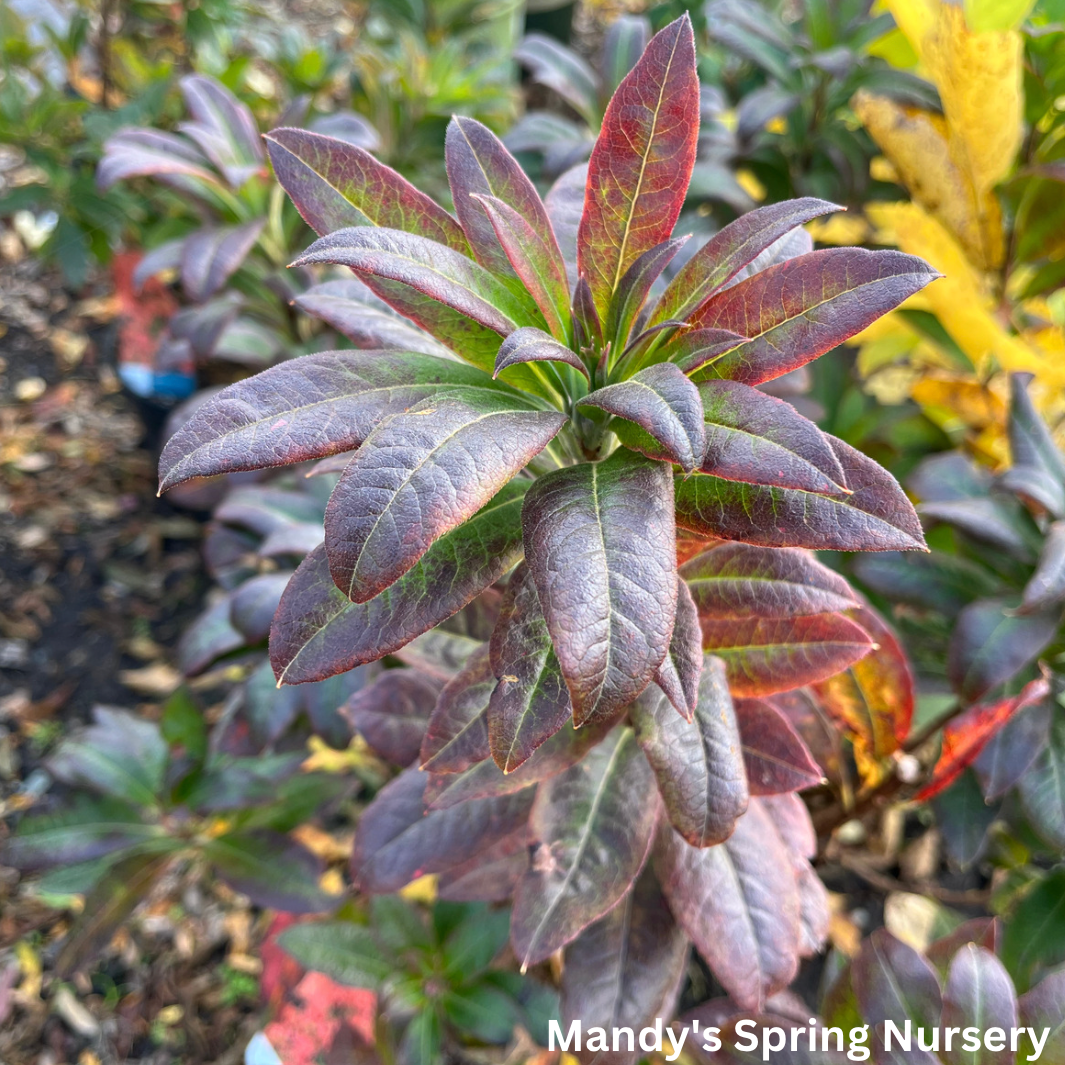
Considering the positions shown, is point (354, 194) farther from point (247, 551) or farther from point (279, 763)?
point (279, 763)

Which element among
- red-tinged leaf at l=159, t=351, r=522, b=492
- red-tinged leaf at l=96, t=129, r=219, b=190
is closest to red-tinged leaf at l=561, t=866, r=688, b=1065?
red-tinged leaf at l=159, t=351, r=522, b=492

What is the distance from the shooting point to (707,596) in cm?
81

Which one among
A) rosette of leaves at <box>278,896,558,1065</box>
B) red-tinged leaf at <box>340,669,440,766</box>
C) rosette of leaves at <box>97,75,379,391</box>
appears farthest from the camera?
rosette of leaves at <box>97,75,379,391</box>

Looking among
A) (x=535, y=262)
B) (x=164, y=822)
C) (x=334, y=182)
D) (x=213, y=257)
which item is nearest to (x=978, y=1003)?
(x=535, y=262)

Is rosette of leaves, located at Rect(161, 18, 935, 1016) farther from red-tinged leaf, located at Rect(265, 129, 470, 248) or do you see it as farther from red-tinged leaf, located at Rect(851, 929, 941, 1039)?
red-tinged leaf, located at Rect(851, 929, 941, 1039)

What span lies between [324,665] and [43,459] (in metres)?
2.32

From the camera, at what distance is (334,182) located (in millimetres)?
700

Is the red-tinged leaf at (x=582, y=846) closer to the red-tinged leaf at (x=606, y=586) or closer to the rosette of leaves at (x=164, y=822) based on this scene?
the red-tinged leaf at (x=606, y=586)

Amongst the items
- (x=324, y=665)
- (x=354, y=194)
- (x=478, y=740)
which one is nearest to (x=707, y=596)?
(x=478, y=740)

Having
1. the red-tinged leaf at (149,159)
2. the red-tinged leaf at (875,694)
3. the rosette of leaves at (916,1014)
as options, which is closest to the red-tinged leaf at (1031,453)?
the red-tinged leaf at (875,694)

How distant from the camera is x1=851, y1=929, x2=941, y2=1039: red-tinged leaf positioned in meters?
0.89

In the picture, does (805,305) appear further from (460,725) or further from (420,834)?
(420,834)

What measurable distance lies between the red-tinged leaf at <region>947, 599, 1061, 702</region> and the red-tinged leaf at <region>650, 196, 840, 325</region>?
605 millimetres

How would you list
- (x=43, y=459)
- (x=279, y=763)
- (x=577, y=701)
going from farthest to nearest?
(x=43, y=459) < (x=279, y=763) < (x=577, y=701)
